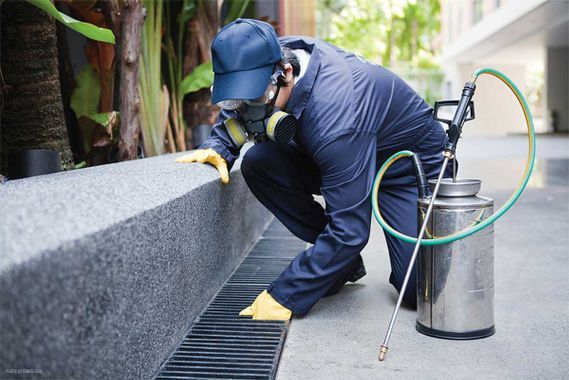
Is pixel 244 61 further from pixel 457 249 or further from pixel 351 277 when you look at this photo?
pixel 351 277

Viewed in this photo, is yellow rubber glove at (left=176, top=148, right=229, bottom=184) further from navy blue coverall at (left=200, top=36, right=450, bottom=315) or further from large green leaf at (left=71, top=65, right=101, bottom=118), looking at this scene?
large green leaf at (left=71, top=65, right=101, bottom=118)

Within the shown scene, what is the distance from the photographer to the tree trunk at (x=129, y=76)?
355 cm

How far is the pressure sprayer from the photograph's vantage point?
7.09 feet

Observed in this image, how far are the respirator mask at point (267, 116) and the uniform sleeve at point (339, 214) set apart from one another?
0.52 ft

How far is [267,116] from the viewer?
2.46 metres

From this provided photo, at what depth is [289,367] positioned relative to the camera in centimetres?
207

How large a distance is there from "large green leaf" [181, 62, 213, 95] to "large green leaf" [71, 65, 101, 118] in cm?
92

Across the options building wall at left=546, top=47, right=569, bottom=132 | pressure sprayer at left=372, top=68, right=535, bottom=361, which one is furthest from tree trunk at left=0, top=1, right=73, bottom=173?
building wall at left=546, top=47, right=569, bottom=132

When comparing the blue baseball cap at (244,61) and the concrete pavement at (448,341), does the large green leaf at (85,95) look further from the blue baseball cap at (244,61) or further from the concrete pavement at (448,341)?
the concrete pavement at (448,341)

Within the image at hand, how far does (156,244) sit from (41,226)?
0.66 metres

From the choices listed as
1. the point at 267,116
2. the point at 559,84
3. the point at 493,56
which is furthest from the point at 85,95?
the point at 493,56

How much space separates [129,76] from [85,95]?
0.27 m

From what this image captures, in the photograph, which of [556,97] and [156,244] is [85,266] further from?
[556,97]

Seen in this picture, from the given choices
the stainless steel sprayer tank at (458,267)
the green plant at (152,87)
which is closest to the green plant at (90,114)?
the green plant at (152,87)
